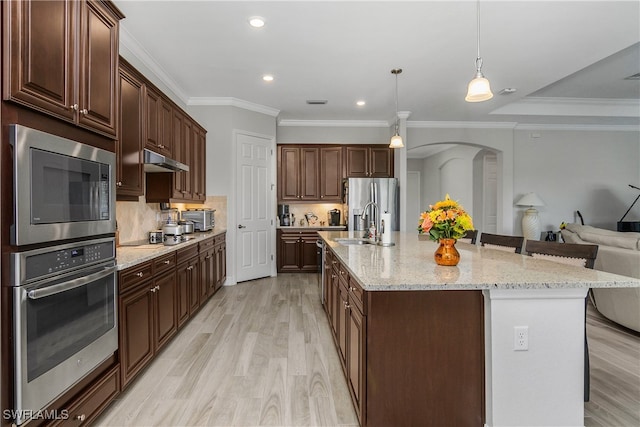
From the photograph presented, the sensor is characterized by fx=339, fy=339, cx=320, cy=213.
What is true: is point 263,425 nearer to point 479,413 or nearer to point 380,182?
point 479,413

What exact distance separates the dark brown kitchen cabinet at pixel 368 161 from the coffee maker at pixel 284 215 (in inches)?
52.4

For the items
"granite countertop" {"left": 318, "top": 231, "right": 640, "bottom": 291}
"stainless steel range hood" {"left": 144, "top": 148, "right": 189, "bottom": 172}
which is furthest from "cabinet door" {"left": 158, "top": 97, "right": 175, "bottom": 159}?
"granite countertop" {"left": 318, "top": 231, "right": 640, "bottom": 291}

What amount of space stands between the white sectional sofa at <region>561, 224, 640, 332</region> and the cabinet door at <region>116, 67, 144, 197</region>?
4393 mm

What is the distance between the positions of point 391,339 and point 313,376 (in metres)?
1.02

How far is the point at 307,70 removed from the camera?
13.4 ft

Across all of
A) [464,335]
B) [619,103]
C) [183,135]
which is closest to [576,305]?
[464,335]

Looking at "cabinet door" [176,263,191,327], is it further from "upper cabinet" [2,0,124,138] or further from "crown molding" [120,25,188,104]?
"crown molding" [120,25,188,104]

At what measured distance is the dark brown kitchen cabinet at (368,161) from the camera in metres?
6.50

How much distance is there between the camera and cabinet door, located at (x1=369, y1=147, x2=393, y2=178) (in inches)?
256

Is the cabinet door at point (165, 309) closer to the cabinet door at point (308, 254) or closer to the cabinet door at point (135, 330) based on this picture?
the cabinet door at point (135, 330)

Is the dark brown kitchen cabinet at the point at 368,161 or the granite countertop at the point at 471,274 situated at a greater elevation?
the dark brown kitchen cabinet at the point at 368,161

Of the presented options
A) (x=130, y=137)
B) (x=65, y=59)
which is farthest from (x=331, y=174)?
(x=65, y=59)

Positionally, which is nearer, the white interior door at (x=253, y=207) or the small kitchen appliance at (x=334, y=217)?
the white interior door at (x=253, y=207)

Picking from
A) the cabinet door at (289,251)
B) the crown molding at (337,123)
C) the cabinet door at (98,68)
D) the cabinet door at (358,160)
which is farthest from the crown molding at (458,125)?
the cabinet door at (98,68)
